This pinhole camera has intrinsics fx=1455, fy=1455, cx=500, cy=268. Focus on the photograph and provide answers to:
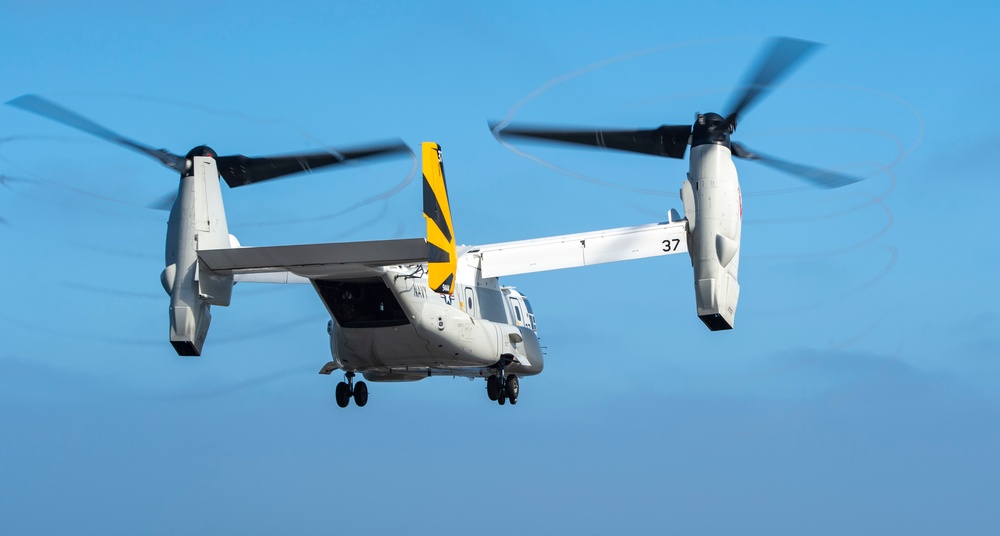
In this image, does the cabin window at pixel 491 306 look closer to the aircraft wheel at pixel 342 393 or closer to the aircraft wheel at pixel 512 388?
the aircraft wheel at pixel 512 388

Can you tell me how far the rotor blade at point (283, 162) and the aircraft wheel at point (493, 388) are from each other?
5.94 meters

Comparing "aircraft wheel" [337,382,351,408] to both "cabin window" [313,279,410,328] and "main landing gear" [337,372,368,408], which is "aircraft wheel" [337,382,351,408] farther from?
"cabin window" [313,279,410,328]

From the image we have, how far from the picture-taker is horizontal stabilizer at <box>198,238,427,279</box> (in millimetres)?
24953

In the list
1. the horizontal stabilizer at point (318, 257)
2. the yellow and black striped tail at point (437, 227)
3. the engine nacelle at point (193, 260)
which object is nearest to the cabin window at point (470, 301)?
the yellow and black striped tail at point (437, 227)

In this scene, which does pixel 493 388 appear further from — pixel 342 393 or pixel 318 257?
pixel 318 257

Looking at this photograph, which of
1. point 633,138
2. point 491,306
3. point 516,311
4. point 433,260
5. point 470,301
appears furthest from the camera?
point 516,311

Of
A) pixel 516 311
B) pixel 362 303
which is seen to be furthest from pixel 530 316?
pixel 362 303

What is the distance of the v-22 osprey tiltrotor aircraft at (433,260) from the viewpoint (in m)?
26.0

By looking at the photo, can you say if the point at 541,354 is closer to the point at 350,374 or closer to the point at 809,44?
the point at 350,374

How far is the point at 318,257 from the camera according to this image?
83.4 feet

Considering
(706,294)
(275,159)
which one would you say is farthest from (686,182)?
(275,159)

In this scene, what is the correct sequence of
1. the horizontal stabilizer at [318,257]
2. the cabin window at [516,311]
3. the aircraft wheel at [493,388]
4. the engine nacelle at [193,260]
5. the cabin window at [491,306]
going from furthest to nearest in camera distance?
the cabin window at [516,311] < the aircraft wheel at [493,388] < the cabin window at [491,306] < the engine nacelle at [193,260] < the horizontal stabilizer at [318,257]

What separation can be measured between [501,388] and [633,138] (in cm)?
660

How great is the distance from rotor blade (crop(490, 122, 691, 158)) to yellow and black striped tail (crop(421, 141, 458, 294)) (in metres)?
2.25
